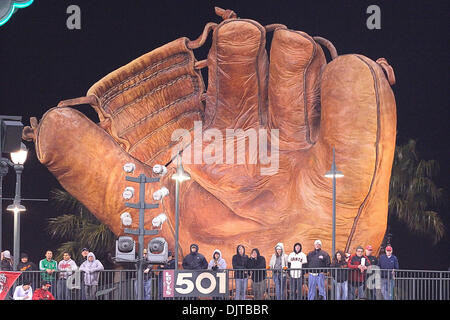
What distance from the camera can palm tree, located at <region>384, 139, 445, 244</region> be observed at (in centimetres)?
2662

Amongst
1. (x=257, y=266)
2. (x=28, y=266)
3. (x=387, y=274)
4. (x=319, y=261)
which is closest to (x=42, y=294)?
(x=28, y=266)

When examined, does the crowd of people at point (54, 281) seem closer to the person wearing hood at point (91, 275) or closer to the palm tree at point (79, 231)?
the person wearing hood at point (91, 275)

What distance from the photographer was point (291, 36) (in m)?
19.9

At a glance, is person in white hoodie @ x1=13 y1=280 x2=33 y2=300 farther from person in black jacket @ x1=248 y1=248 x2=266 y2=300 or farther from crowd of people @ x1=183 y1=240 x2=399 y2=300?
person in black jacket @ x1=248 y1=248 x2=266 y2=300

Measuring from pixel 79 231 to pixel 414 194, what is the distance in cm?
1128

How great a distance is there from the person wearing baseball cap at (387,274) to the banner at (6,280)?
23.2ft

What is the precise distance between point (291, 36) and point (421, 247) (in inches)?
427

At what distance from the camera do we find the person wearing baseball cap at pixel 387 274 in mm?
15891

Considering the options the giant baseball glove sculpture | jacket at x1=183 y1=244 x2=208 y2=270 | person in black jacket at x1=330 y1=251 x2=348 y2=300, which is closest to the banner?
jacket at x1=183 y1=244 x2=208 y2=270

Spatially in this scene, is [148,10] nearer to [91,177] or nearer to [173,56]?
[173,56]

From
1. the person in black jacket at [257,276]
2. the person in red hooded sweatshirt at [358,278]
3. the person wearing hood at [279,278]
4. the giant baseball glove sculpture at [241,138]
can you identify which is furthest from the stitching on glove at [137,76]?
the person in red hooded sweatshirt at [358,278]

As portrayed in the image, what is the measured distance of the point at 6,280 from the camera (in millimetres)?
15383

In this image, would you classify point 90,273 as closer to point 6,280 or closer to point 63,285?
point 63,285
